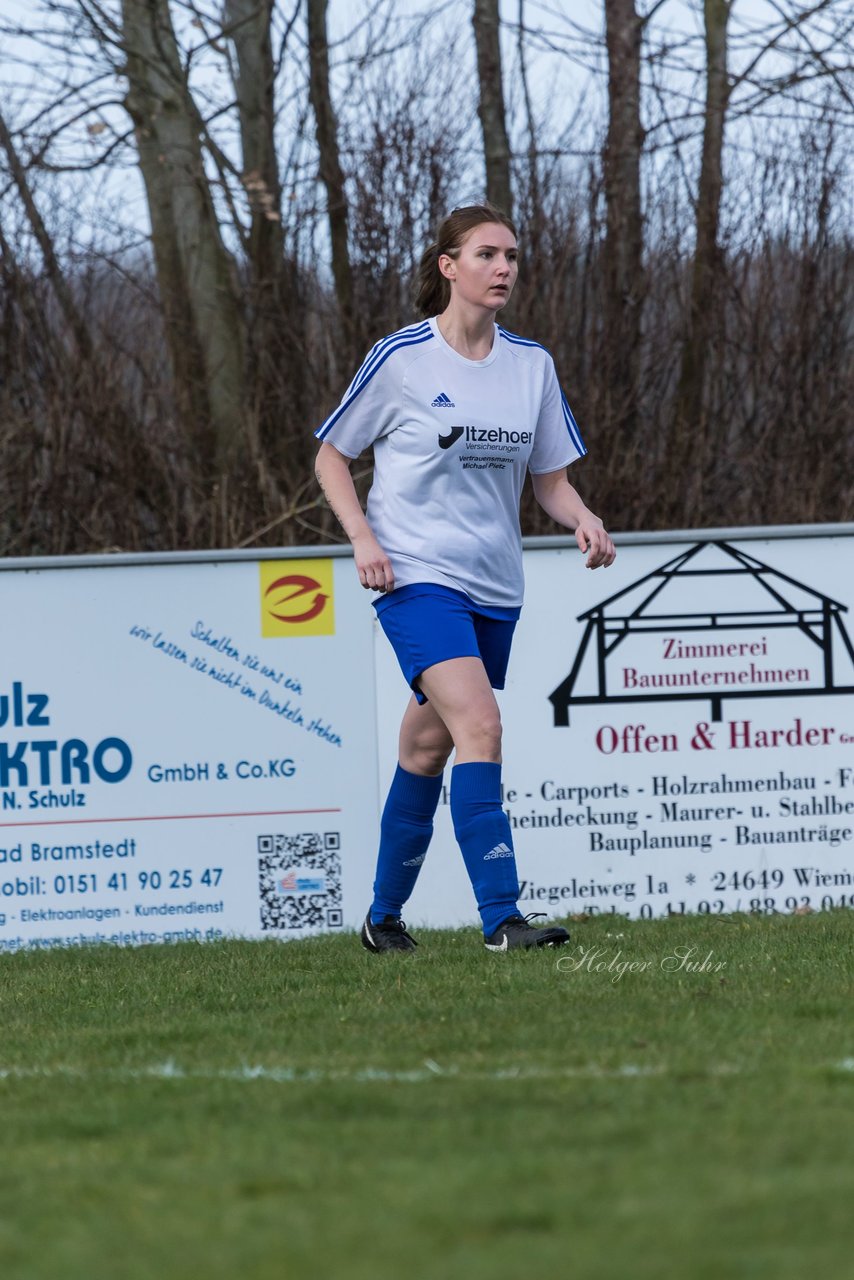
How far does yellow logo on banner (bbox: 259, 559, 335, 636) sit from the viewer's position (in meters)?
6.75

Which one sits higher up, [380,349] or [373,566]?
[380,349]

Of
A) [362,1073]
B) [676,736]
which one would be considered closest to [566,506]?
[676,736]

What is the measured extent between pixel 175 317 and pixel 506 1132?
883cm

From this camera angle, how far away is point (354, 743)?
6.70m

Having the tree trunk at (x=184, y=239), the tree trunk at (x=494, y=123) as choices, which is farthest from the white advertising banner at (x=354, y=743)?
the tree trunk at (x=494, y=123)

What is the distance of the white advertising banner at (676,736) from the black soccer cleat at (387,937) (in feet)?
3.73

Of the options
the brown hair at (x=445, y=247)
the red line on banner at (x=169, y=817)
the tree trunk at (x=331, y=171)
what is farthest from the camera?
the tree trunk at (x=331, y=171)

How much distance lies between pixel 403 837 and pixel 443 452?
1250 millimetres

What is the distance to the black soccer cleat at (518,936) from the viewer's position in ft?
16.5

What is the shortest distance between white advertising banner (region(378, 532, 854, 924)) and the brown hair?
→ 162 centimetres

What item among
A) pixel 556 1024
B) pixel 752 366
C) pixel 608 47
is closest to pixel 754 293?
pixel 752 366

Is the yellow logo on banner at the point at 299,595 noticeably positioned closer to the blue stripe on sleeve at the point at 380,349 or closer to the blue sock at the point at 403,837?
the blue sock at the point at 403,837

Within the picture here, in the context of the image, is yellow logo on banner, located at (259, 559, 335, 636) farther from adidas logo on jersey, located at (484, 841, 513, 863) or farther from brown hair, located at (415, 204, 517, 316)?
adidas logo on jersey, located at (484, 841, 513, 863)

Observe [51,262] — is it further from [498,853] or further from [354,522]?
[498,853]
